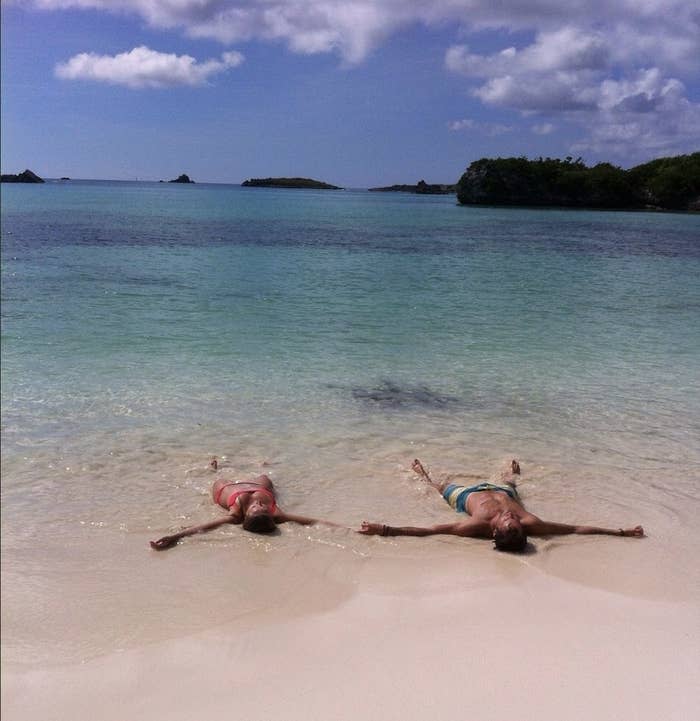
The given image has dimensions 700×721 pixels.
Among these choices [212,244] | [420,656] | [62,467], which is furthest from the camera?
[212,244]

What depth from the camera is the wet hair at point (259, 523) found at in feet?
22.2

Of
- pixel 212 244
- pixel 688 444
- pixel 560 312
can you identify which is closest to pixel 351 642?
pixel 688 444

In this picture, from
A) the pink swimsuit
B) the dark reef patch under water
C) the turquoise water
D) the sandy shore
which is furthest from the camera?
the dark reef patch under water

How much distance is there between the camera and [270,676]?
452cm

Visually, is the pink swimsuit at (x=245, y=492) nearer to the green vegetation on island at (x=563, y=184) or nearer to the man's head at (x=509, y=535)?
the man's head at (x=509, y=535)

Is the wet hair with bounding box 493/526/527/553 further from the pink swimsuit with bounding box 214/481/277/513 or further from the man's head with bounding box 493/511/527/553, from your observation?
the pink swimsuit with bounding box 214/481/277/513

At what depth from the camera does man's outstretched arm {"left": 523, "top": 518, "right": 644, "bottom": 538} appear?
23.0ft

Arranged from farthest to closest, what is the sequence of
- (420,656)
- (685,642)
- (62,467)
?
(62,467)
(685,642)
(420,656)

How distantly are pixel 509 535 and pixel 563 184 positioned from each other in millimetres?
105706

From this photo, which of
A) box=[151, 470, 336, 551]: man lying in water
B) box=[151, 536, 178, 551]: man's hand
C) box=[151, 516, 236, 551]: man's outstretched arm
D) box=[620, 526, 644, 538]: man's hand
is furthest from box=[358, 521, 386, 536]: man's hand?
box=[620, 526, 644, 538]: man's hand

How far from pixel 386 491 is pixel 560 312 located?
42.2ft

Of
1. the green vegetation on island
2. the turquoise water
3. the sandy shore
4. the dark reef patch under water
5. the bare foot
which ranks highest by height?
the green vegetation on island

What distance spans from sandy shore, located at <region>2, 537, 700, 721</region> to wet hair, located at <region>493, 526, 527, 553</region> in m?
0.46

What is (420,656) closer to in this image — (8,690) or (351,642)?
(351,642)
